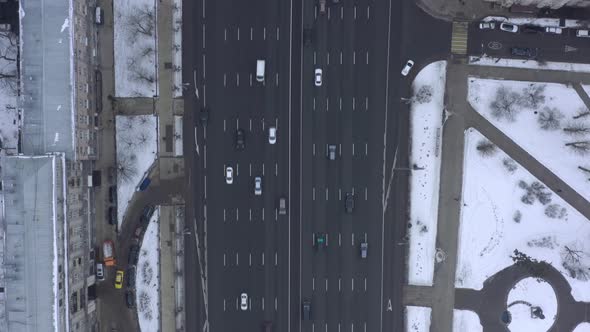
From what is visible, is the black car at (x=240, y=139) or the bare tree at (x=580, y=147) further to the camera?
the black car at (x=240, y=139)

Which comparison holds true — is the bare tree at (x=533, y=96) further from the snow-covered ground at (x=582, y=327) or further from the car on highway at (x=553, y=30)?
the snow-covered ground at (x=582, y=327)

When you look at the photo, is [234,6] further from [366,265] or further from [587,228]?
[587,228]

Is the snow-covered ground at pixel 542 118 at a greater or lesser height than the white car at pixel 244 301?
A: greater

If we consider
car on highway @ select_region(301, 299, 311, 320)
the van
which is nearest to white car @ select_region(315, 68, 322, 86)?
the van

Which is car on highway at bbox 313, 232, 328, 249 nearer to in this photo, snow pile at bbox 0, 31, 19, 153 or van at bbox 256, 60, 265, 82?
van at bbox 256, 60, 265, 82

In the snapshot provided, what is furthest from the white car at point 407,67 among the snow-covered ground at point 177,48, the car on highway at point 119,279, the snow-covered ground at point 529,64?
the car on highway at point 119,279

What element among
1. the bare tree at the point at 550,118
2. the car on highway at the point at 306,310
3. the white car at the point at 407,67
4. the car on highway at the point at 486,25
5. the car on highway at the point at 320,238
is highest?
the car on highway at the point at 486,25
